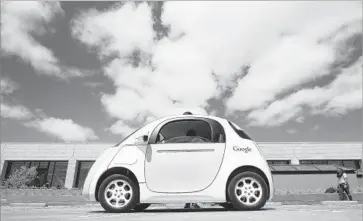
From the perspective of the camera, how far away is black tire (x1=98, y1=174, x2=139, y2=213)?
3.72 m

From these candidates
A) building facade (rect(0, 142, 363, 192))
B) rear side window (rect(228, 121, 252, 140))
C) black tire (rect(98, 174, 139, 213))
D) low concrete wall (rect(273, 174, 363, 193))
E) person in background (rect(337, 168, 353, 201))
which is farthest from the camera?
building facade (rect(0, 142, 363, 192))

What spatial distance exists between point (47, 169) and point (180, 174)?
126ft

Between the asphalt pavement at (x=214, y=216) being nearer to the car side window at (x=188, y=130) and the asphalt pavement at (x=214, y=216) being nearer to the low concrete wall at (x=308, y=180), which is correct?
the car side window at (x=188, y=130)

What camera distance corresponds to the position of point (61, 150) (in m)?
36.8

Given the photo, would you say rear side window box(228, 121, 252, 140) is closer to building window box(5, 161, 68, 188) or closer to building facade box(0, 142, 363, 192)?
building facade box(0, 142, 363, 192)

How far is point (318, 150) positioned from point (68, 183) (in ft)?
102

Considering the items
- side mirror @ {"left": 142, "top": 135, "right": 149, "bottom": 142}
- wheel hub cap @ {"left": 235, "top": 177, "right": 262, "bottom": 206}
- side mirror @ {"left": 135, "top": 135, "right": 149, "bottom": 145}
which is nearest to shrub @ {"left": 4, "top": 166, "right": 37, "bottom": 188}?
side mirror @ {"left": 135, "top": 135, "right": 149, "bottom": 145}

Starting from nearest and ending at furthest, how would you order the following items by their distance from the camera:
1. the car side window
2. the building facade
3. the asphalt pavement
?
1. the asphalt pavement
2. the car side window
3. the building facade

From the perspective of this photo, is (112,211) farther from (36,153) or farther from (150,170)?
(36,153)

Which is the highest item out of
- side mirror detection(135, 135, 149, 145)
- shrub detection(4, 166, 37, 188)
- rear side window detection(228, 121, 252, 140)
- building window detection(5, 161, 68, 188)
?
building window detection(5, 161, 68, 188)

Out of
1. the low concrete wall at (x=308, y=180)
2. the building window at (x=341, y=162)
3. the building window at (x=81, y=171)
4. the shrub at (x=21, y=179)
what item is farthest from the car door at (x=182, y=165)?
the building window at (x=81, y=171)

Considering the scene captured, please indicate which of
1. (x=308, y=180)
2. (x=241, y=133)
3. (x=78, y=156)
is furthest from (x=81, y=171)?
(x=241, y=133)

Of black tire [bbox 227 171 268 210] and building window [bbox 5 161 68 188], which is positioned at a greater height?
building window [bbox 5 161 68 188]

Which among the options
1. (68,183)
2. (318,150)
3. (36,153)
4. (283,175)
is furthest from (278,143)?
(36,153)
